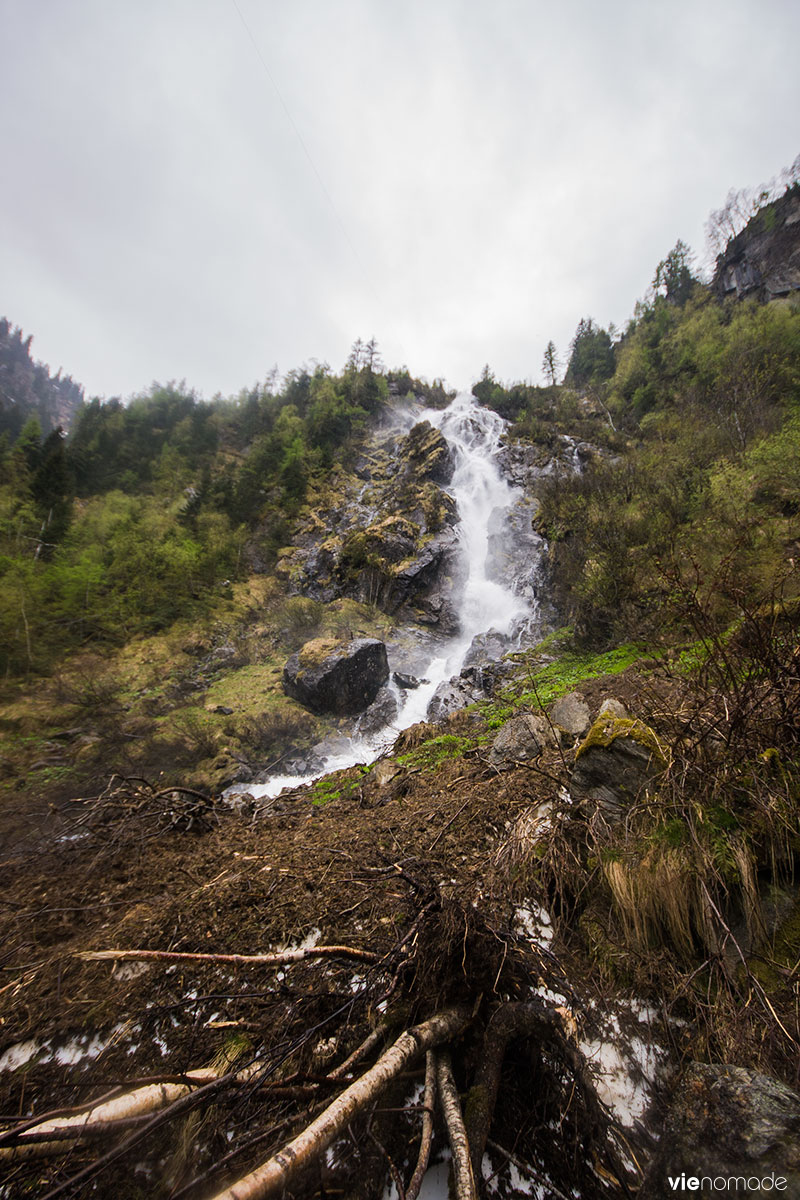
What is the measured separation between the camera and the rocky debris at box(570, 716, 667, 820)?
257cm

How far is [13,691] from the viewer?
13055 mm

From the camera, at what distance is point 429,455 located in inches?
1153

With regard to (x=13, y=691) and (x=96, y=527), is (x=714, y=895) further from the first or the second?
(x=96, y=527)

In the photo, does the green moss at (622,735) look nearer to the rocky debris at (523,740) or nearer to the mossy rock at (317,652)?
the rocky debris at (523,740)

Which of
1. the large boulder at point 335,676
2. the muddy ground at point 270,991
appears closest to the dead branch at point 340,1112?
the muddy ground at point 270,991

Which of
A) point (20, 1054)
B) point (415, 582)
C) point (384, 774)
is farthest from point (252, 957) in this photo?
point (415, 582)

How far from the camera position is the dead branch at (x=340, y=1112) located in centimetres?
90

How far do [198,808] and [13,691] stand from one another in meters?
14.3

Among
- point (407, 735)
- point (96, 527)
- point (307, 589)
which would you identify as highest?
point (96, 527)

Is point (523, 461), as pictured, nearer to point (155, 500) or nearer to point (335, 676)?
point (335, 676)

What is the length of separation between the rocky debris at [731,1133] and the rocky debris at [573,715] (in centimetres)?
386

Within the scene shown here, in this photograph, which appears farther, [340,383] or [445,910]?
[340,383]

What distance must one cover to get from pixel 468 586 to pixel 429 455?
503 inches

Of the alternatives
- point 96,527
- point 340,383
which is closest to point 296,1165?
point 96,527
